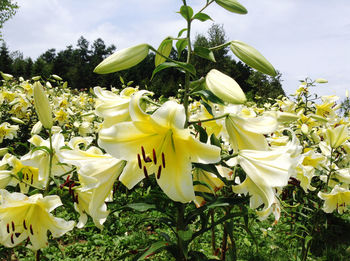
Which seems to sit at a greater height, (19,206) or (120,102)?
(120,102)

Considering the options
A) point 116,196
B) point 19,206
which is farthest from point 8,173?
point 116,196

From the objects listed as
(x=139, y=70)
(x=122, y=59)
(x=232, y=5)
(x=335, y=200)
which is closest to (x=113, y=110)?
(x=122, y=59)

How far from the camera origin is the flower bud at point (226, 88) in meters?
0.77

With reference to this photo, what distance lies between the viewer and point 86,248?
2549 millimetres

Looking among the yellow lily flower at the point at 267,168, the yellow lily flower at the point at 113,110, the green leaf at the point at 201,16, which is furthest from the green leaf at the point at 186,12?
the yellow lily flower at the point at 267,168

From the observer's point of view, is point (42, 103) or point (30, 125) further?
point (30, 125)

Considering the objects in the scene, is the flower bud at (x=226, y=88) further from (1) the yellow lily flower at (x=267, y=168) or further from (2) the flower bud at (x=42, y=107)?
(2) the flower bud at (x=42, y=107)

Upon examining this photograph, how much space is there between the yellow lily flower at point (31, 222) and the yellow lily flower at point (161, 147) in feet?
1.20

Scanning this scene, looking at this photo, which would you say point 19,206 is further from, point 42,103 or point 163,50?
point 163,50

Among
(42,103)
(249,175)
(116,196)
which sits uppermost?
(42,103)

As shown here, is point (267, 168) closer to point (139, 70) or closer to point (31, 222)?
point (31, 222)

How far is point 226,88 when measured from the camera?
2.61ft

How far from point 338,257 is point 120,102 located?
245cm

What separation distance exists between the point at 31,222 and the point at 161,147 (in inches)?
23.9
